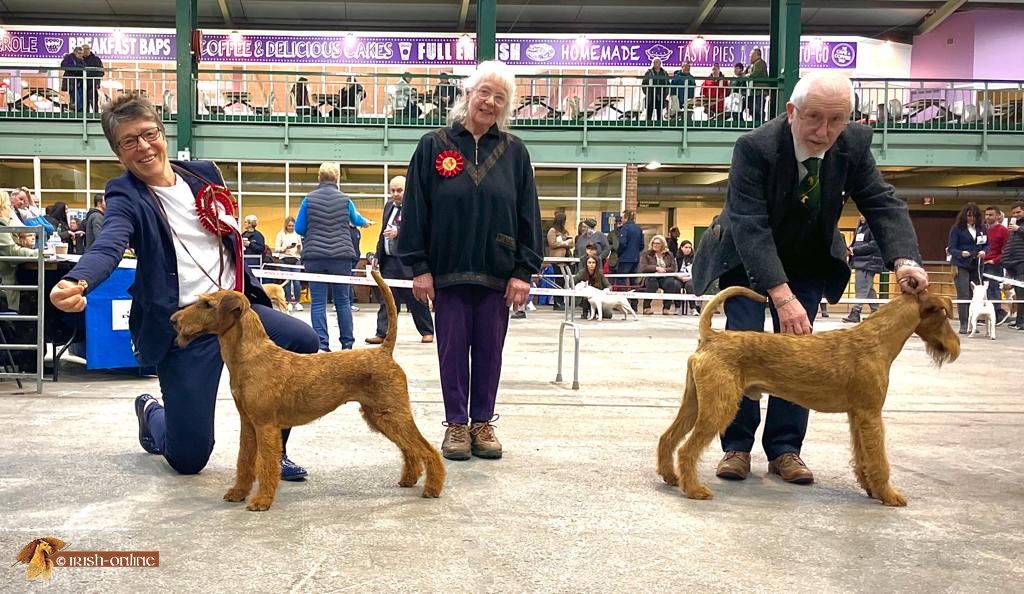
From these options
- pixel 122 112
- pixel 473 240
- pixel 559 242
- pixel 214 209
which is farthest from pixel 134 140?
pixel 559 242

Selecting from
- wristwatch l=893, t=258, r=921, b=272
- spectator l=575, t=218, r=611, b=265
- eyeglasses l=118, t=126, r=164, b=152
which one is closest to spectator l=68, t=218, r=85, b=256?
spectator l=575, t=218, r=611, b=265

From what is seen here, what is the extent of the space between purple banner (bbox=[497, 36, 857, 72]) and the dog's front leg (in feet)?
57.9

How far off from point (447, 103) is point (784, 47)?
6614mm

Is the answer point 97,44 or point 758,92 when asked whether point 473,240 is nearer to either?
point 758,92

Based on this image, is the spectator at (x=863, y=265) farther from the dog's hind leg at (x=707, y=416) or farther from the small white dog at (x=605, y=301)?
the dog's hind leg at (x=707, y=416)

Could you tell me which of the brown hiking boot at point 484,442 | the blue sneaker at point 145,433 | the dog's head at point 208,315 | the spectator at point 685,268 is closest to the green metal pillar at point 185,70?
the spectator at point 685,268

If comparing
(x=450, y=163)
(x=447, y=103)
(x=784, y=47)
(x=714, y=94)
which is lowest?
(x=450, y=163)

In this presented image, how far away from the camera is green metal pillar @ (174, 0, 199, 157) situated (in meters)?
15.1

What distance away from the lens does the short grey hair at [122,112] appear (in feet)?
9.71

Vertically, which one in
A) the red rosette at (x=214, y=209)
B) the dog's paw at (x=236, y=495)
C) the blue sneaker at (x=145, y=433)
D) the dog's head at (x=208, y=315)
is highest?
the red rosette at (x=214, y=209)

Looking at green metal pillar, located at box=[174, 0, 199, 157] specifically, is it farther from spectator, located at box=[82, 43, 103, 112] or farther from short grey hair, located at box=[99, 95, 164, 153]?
short grey hair, located at box=[99, 95, 164, 153]

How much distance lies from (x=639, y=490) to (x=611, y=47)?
18.1m

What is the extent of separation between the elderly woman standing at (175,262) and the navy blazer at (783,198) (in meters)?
1.80

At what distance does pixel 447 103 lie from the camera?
16.5m
